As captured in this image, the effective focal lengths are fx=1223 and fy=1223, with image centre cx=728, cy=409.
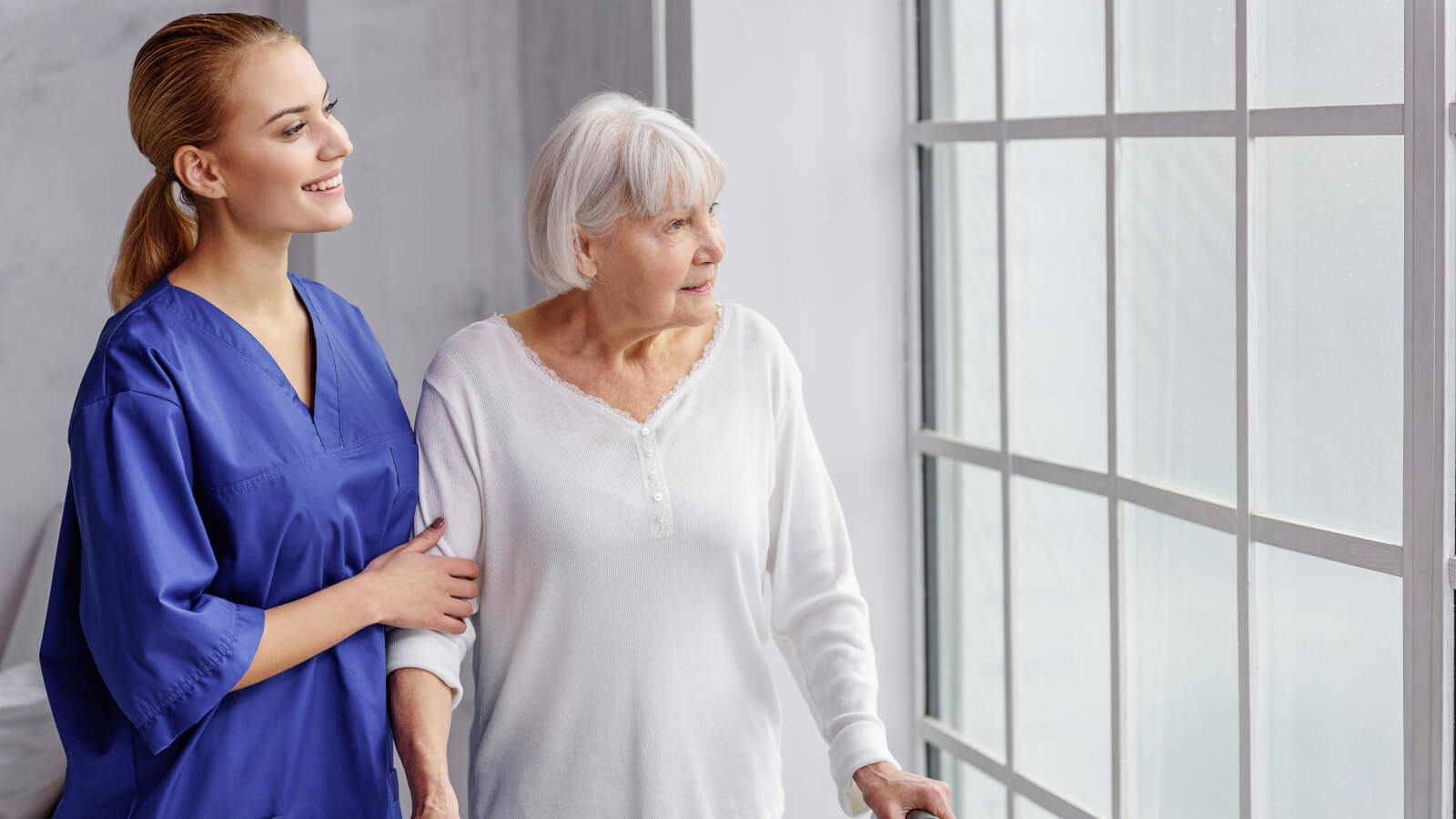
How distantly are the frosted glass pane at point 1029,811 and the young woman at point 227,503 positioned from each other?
0.97 meters

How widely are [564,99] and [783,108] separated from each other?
58 cm

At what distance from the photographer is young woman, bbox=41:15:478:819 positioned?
1090mm

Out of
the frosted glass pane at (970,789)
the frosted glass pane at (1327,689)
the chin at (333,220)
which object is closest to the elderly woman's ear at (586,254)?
the chin at (333,220)

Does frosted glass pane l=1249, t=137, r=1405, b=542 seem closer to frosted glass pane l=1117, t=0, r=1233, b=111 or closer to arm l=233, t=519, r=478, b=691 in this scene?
frosted glass pane l=1117, t=0, r=1233, b=111

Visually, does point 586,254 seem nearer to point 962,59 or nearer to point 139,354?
point 139,354

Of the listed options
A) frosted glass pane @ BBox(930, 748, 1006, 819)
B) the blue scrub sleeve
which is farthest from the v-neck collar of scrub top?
frosted glass pane @ BBox(930, 748, 1006, 819)

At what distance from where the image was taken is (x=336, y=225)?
1.25m

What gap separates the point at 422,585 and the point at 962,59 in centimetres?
115

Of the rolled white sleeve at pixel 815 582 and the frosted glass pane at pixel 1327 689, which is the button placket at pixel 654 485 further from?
the frosted glass pane at pixel 1327 689

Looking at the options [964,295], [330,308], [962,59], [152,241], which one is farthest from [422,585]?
[962,59]

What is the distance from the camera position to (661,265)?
51.1 inches

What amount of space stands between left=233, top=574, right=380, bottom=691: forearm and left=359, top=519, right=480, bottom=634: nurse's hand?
1 cm

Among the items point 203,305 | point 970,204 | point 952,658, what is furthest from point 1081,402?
point 203,305

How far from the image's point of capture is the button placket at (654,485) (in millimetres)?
1315
